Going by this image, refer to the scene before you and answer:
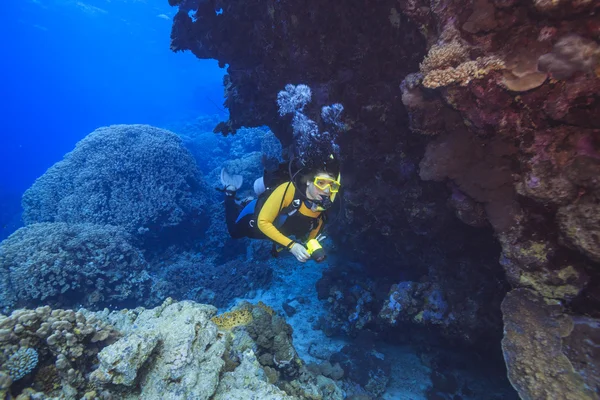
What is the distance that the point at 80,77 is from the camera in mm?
98938

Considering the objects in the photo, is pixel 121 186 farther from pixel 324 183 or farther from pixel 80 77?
pixel 80 77

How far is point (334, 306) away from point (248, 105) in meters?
6.18

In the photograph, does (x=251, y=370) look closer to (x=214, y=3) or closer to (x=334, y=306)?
(x=334, y=306)

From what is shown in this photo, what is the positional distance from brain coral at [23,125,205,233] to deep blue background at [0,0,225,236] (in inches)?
993

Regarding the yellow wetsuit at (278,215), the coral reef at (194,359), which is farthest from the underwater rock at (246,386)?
the yellow wetsuit at (278,215)

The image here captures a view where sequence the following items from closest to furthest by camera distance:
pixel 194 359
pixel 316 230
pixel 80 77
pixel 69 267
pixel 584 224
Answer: pixel 584 224 < pixel 194 359 < pixel 316 230 < pixel 69 267 < pixel 80 77

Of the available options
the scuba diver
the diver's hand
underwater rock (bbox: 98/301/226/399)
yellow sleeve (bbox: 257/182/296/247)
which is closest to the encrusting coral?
underwater rock (bbox: 98/301/226/399)

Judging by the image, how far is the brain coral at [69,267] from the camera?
23.9 ft

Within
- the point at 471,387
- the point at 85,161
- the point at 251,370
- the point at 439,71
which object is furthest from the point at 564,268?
the point at 85,161

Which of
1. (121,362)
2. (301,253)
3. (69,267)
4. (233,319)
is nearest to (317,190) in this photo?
(301,253)

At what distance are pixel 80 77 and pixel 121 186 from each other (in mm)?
121178

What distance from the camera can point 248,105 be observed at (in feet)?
26.8

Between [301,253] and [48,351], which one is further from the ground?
[301,253]

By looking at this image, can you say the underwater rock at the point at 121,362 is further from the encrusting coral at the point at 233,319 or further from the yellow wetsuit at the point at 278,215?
the yellow wetsuit at the point at 278,215
